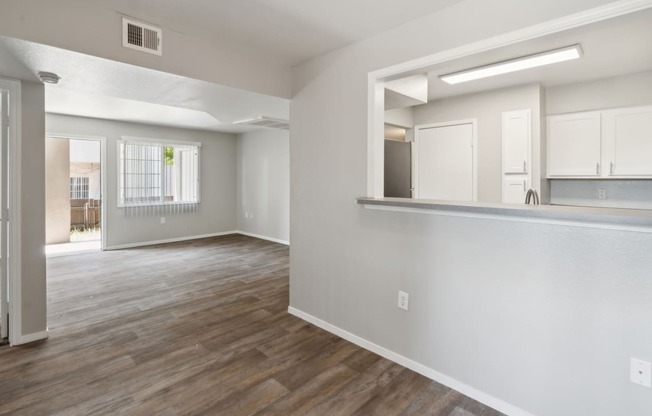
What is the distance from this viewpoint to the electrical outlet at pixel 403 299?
7.66 feet

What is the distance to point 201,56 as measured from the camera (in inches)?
100

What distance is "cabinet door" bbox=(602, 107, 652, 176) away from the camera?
3.40m

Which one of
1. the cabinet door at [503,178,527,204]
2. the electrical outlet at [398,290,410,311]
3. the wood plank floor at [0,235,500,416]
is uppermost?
the cabinet door at [503,178,527,204]

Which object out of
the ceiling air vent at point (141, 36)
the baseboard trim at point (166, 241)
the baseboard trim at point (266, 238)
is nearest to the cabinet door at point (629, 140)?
the ceiling air vent at point (141, 36)

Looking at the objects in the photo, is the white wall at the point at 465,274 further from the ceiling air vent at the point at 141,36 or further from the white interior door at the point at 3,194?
the white interior door at the point at 3,194

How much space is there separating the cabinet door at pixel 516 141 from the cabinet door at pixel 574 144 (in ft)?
1.23

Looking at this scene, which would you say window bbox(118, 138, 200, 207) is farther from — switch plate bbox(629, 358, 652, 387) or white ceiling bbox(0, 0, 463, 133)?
switch plate bbox(629, 358, 652, 387)

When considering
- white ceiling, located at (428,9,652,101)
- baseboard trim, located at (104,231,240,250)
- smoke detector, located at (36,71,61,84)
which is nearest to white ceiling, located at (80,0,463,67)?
white ceiling, located at (428,9,652,101)

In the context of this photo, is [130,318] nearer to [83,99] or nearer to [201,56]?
[201,56]

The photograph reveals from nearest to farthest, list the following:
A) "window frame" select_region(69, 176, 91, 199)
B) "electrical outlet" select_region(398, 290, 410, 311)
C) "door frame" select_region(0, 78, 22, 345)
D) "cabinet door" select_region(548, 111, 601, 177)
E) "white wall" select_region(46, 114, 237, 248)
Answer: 1. "electrical outlet" select_region(398, 290, 410, 311)
2. "door frame" select_region(0, 78, 22, 345)
3. "cabinet door" select_region(548, 111, 601, 177)
4. "white wall" select_region(46, 114, 237, 248)
5. "window frame" select_region(69, 176, 91, 199)

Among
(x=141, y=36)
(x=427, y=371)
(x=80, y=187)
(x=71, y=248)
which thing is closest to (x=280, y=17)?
(x=141, y=36)

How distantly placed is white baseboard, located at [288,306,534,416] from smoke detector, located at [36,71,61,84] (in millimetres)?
2804

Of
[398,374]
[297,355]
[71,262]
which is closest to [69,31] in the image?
[297,355]

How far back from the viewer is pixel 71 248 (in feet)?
20.7
